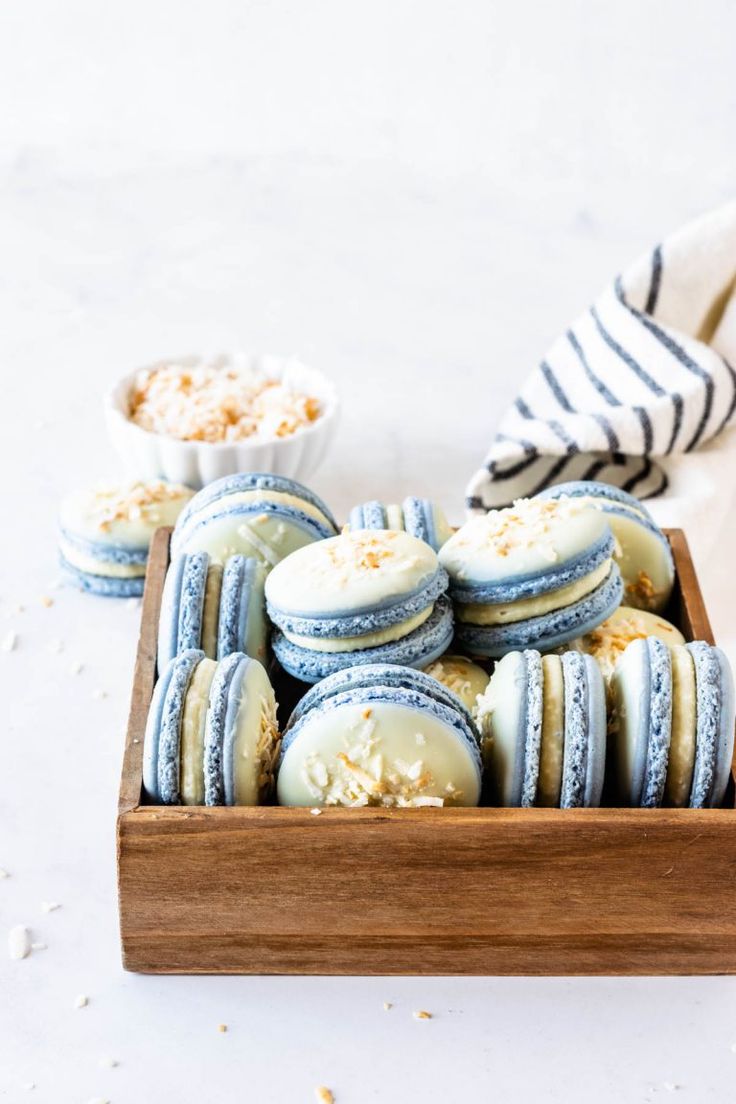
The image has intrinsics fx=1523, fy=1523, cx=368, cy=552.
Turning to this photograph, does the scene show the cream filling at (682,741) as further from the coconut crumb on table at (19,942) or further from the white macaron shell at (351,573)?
the coconut crumb on table at (19,942)

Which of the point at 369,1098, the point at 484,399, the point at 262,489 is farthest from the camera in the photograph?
the point at 484,399

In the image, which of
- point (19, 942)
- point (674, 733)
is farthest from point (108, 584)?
point (674, 733)

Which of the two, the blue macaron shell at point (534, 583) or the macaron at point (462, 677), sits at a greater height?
the blue macaron shell at point (534, 583)

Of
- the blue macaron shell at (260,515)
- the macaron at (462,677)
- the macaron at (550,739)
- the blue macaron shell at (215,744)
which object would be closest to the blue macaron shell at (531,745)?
the macaron at (550,739)

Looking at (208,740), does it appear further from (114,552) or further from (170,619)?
(114,552)

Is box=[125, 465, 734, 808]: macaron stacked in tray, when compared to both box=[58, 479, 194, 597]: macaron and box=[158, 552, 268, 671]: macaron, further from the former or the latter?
box=[58, 479, 194, 597]: macaron

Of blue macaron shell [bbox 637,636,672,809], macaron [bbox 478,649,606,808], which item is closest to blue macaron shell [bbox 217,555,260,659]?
macaron [bbox 478,649,606,808]

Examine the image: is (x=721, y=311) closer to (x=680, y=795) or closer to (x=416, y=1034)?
(x=680, y=795)

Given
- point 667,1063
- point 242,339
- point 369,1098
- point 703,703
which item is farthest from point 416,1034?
point 242,339
